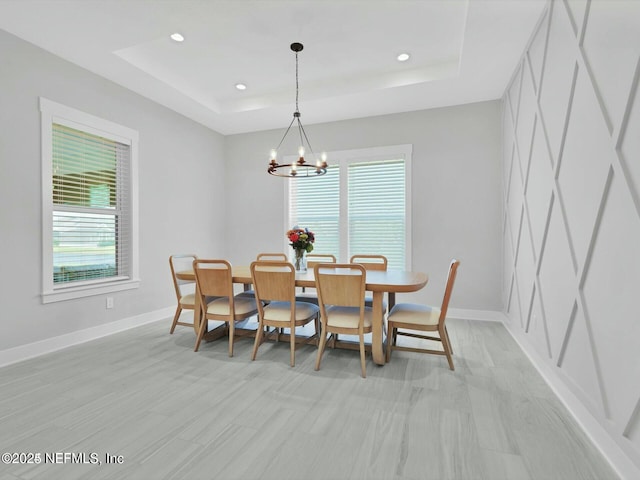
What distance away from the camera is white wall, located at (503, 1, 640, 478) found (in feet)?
4.70

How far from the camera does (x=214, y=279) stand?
113 inches

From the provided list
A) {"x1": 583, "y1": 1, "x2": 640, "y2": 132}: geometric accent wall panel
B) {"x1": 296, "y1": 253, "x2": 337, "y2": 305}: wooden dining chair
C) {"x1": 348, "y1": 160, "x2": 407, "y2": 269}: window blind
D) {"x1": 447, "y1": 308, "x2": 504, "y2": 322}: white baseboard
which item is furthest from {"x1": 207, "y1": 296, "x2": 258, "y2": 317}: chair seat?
{"x1": 583, "y1": 1, "x2": 640, "y2": 132}: geometric accent wall panel

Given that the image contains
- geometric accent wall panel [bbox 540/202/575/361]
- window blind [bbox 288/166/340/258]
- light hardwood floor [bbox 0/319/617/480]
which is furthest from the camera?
window blind [bbox 288/166/340/258]

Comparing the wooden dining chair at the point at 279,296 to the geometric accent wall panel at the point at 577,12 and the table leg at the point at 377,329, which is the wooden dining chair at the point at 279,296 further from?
the geometric accent wall panel at the point at 577,12

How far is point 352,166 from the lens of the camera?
185 inches

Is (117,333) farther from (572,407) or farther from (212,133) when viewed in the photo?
(572,407)

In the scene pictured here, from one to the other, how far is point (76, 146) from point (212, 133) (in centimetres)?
221

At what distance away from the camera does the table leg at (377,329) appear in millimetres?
2564

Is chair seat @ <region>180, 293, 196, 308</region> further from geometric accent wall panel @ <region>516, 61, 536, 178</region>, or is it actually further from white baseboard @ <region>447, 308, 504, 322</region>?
geometric accent wall panel @ <region>516, 61, 536, 178</region>

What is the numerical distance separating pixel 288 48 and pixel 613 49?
2665 mm

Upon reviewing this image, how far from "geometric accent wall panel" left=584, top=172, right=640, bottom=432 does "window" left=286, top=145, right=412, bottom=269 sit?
2.72 metres

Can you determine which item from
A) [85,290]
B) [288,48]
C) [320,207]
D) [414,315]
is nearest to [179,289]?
[85,290]

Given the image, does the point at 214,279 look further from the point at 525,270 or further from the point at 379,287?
the point at 525,270

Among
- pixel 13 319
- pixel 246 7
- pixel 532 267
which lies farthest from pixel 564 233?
pixel 13 319
